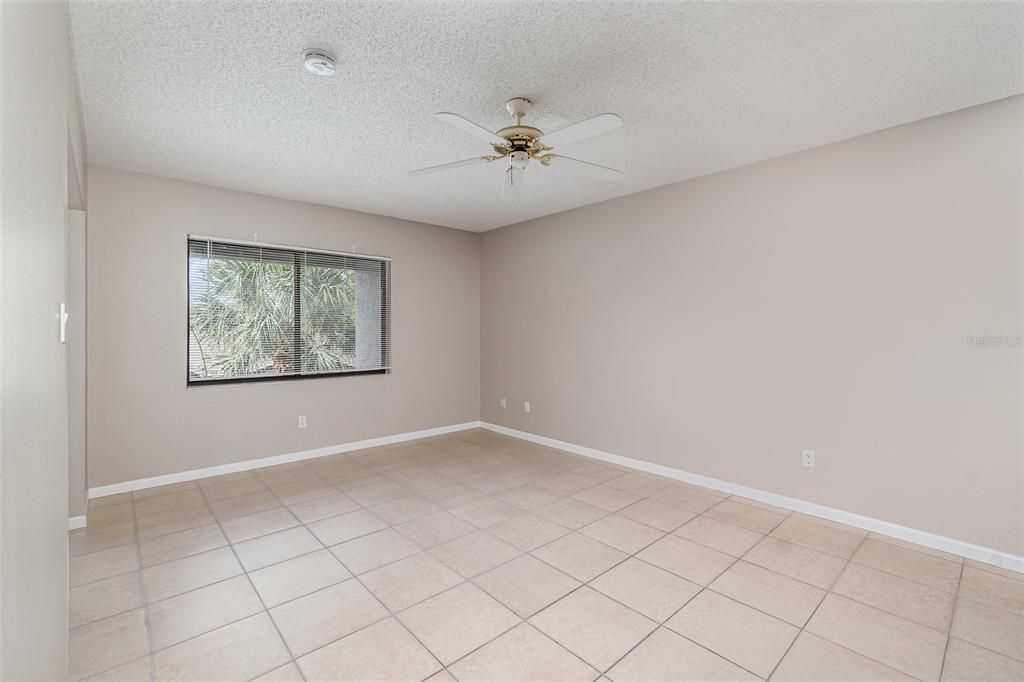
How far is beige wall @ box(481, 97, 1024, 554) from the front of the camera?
8.72ft

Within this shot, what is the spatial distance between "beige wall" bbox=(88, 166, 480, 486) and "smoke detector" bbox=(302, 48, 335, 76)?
2.49 meters

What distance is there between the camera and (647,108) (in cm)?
269

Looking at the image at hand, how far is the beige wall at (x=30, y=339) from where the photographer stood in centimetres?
77

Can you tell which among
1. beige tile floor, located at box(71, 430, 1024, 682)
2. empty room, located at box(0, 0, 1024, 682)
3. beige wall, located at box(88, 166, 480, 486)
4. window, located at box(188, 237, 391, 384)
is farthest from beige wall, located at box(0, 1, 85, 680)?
window, located at box(188, 237, 391, 384)

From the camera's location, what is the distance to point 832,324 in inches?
126

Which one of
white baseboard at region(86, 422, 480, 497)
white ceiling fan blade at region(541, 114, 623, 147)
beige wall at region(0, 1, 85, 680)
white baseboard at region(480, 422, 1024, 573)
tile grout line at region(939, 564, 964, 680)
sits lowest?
tile grout line at region(939, 564, 964, 680)

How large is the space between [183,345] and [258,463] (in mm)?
1225

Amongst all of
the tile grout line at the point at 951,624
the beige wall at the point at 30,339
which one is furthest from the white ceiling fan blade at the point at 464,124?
the tile grout line at the point at 951,624

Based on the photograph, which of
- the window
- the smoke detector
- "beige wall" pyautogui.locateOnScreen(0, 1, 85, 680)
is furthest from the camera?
the window

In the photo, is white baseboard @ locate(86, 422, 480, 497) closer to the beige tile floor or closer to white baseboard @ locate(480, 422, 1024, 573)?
the beige tile floor

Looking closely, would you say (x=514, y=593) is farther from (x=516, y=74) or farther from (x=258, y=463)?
(x=258, y=463)

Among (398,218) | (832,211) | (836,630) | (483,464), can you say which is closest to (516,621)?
(836,630)

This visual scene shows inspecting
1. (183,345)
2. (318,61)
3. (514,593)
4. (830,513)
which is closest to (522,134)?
(318,61)

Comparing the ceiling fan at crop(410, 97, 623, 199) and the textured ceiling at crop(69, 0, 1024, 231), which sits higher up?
the textured ceiling at crop(69, 0, 1024, 231)
